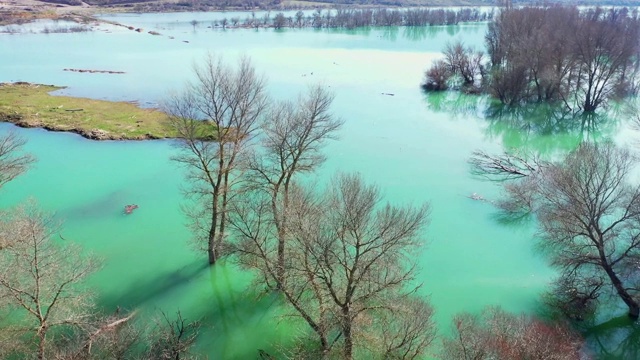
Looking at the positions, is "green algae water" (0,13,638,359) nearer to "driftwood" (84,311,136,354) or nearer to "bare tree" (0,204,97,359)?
"driftwood" (84,311,136,354)

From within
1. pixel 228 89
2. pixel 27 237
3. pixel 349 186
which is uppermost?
pixel 228 89

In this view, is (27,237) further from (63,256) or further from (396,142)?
(396,142)

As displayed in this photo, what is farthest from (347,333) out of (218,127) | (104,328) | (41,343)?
(218,127)

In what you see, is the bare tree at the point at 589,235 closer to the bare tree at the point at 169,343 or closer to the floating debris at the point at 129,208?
the bare tree at the point at 169,343

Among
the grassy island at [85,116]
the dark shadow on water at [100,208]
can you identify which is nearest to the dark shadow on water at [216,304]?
the dark shadow on water at [100,208]

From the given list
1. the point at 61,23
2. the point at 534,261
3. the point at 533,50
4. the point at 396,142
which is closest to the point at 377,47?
the point at 533,50
